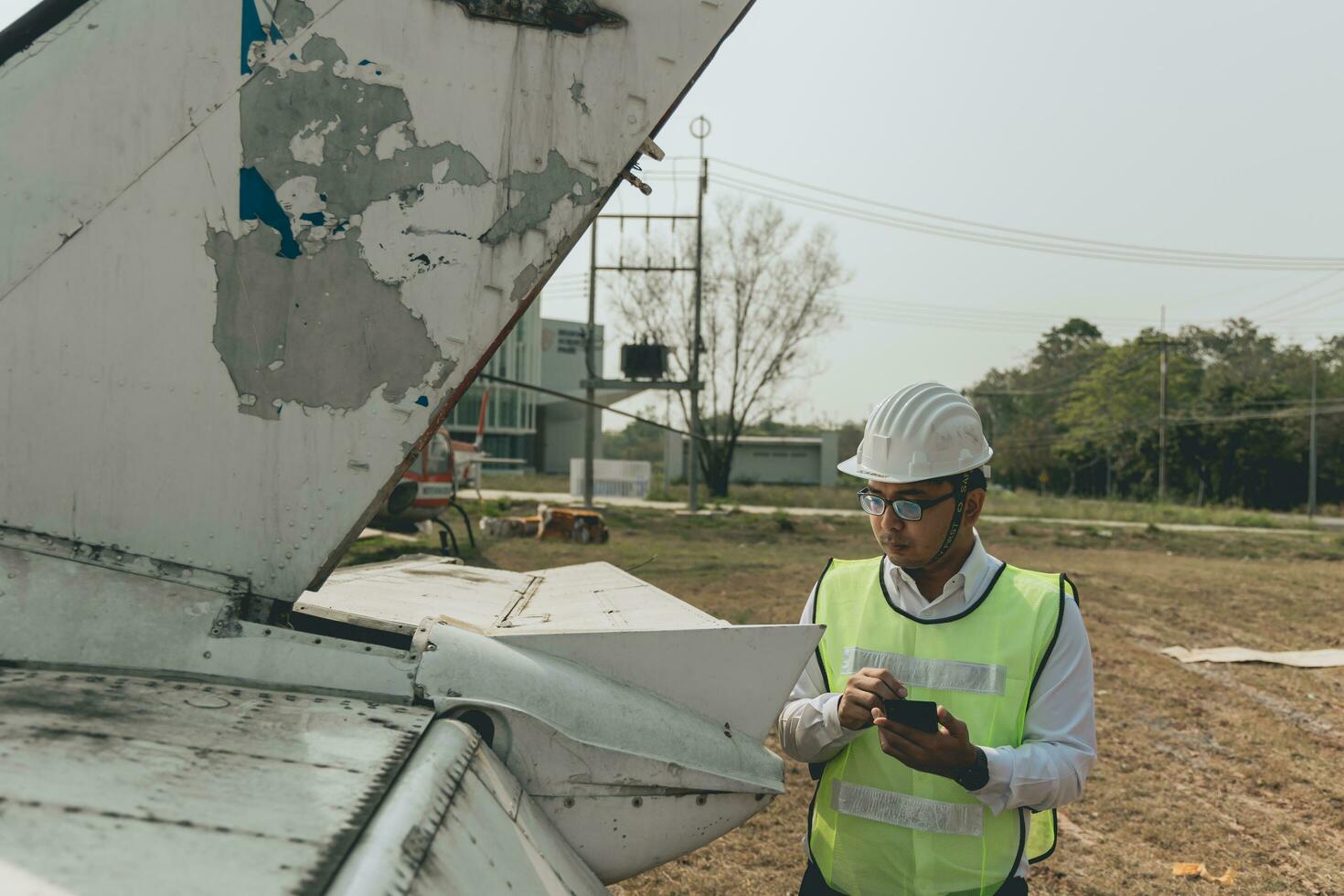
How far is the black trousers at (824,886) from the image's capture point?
2.11 metres

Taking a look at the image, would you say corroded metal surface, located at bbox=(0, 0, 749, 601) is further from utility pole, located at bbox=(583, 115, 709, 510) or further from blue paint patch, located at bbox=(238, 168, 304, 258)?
utility pole, located at bbox=(583, 115, 709, 510)

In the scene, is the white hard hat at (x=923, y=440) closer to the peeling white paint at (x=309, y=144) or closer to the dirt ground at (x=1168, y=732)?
the peeling white paint at (x=309, y=144)

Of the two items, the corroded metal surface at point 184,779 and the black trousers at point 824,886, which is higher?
the corroded metal surface at point 184,779

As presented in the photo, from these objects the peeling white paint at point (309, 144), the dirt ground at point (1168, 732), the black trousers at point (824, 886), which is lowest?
the dirt ground at point (1168, 732)

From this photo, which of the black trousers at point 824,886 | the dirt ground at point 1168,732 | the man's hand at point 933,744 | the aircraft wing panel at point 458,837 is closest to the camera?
the aircraft wing panel at point 458,837

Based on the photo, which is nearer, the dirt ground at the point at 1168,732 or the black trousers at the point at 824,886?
the black trousers at the point at 824,886

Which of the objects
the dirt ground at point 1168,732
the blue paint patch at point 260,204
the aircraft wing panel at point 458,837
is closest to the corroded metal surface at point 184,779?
the aircraft wing panel at point 458,837

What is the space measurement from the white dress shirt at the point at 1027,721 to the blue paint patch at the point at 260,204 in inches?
63.9

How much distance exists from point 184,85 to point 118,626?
1.20 metres

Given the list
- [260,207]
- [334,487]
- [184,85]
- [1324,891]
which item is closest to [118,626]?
[334,487]

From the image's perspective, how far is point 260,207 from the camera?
217cm

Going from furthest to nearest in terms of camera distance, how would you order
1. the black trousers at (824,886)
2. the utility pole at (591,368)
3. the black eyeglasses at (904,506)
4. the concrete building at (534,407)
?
the concrete building at (534,407) → the utility pole at (591,368) → the black eyeglasses at (904,506) → the black trousers at (824,886)

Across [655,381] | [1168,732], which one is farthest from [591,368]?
[1168,732]

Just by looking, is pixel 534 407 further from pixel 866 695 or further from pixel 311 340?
pixel 866 695
